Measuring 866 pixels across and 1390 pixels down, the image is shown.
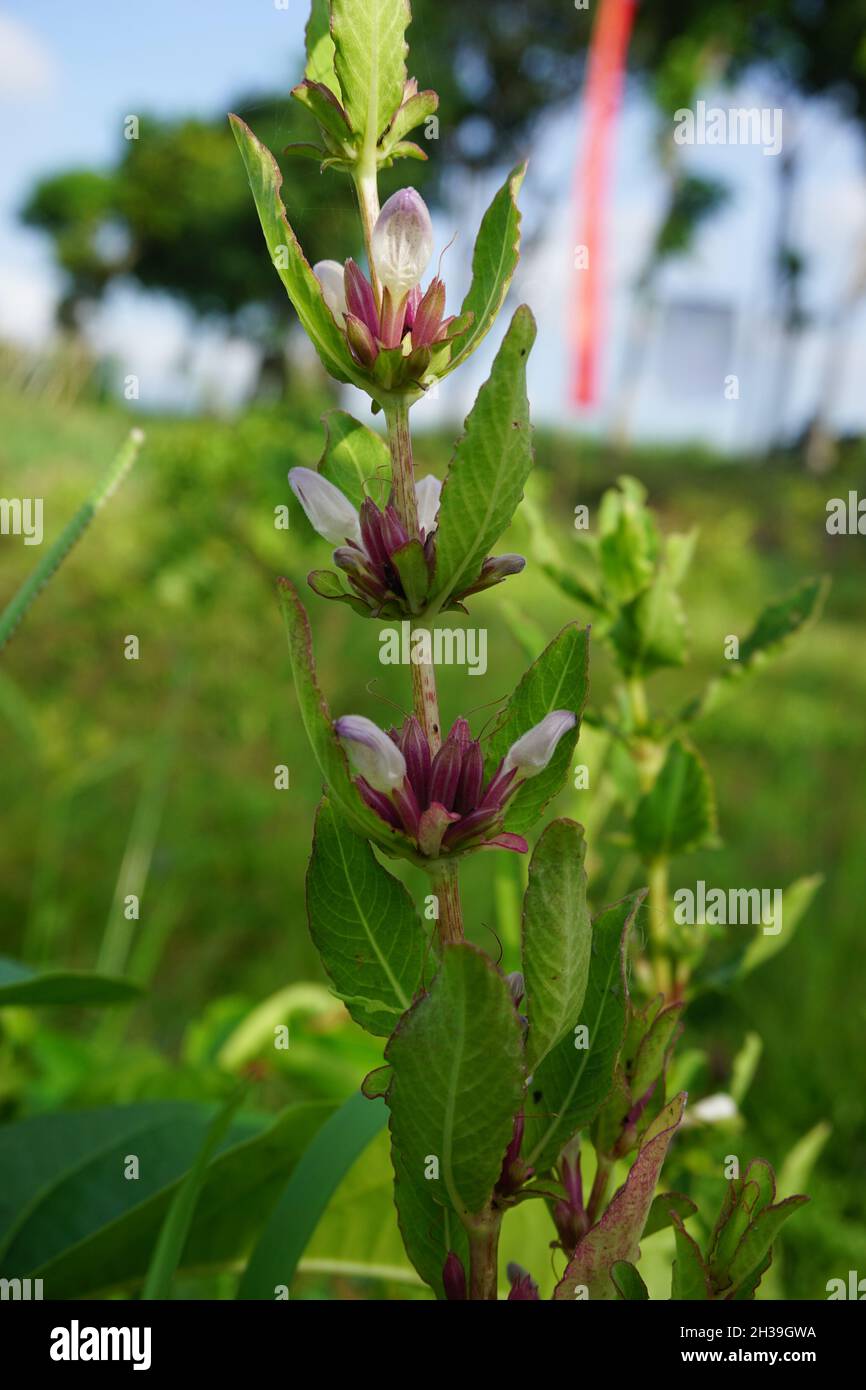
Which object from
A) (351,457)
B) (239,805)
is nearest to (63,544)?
(351,457)

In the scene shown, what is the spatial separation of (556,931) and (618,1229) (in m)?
0.06

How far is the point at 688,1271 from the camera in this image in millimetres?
231

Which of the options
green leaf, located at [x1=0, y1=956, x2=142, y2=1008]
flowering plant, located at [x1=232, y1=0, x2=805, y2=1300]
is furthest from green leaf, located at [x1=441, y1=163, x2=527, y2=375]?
green leaf, located at [x1=0, y1=956, x2=142, y2=1008]

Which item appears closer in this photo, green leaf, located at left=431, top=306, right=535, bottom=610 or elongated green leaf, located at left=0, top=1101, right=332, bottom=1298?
green leaf, located at left=431, top=306, right=535, bottom=610

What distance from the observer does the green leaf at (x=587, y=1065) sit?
0.77 ft

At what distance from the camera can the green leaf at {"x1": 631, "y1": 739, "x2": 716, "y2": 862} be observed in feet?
1.28

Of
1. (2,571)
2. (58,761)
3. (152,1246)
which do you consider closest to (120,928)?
(58,761)

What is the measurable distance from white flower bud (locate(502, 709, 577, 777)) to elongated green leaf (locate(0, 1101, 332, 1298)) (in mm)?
175

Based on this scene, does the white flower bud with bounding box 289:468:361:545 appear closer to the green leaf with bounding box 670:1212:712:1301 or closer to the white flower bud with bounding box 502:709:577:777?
the white flower bud with bounding box 502:709:577:777

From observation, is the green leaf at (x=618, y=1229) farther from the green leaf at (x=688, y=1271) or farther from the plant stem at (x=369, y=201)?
the plant stem at (x=369, y=201)

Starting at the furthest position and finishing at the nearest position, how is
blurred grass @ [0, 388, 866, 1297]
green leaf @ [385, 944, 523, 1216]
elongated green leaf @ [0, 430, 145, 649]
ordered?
blurred grass @ [0, 388, 866, 1297] < elongated green leaf @ [0, 430, 145, 649] < green leaf @ [385, 944, 523, 1216]

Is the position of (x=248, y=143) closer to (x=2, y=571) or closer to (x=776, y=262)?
(x=2, y=571)

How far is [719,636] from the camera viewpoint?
10.2ft

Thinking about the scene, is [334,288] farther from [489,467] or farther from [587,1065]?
[587,1065]
